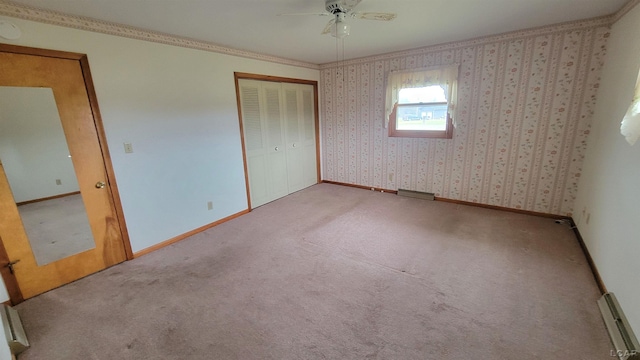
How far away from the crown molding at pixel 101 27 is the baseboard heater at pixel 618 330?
14.3ft

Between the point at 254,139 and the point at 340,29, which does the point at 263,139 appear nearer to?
the point at 254,139

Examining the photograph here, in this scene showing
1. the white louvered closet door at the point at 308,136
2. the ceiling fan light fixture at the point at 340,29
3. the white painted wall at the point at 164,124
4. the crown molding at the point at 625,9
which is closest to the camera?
the ceiling fan light fixture at the point at 340,29

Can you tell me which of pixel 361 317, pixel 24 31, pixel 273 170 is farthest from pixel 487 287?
pixel 24 31

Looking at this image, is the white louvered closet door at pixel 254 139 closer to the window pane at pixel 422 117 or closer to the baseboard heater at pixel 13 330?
the window pane at pixel 422 117

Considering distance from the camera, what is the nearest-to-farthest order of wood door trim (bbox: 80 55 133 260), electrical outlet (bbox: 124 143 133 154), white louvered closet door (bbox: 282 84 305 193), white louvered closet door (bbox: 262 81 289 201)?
wood door trim (bbox: 80 55 133 260), electrical outlet (bbox: 124 143 133 154), white louvered closet door (bbox: 262 81 289 201), white louvered closet door (bbox: 282 84 305 193)

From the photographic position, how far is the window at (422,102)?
365 cm

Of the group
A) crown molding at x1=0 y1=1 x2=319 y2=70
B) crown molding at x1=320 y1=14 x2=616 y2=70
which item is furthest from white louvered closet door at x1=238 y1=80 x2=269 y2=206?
crown molding at x1=320 y1=14 x2=616 y2=70

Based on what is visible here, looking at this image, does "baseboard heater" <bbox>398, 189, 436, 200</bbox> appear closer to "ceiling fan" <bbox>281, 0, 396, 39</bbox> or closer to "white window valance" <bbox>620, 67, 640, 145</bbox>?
"white window valance" <bbox>620, 67, 640, 145</bbox>

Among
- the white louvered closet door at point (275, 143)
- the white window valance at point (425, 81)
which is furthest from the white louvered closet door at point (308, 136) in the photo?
the white window valance at point (425, 81)

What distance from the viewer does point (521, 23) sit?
9.09ft

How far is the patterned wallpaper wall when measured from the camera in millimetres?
2937

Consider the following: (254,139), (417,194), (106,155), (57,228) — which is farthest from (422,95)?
(57,228)

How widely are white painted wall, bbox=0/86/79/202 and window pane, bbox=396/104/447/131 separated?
415 cm

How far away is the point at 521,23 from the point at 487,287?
2.77m
